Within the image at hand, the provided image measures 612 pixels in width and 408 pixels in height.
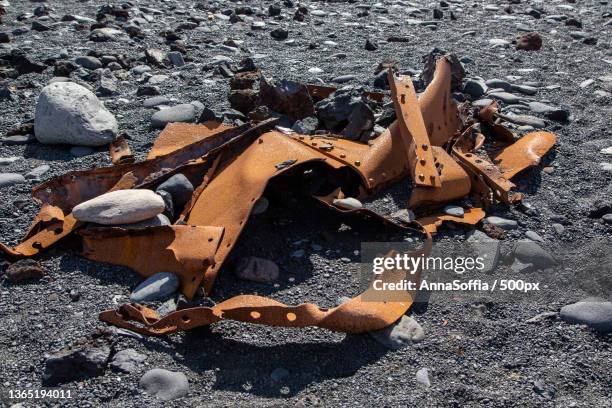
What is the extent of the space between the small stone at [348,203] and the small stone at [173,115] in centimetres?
186

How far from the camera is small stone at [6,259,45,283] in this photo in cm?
371

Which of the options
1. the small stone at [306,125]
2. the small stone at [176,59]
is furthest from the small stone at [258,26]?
the small stone at [306,125]

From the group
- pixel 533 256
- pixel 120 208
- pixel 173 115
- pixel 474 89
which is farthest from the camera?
pixel 474 89

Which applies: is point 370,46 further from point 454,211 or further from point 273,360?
point 273,360

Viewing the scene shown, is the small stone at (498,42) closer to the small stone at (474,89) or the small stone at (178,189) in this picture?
the small stone at (474,89)

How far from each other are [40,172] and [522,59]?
505cm

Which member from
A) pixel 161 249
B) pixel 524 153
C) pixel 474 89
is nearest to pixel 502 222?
pixel 524 153

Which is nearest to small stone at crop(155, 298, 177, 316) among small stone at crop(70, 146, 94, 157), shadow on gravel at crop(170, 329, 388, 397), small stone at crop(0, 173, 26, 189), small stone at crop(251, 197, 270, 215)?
shadow on gravel at crop(170, 329, 388, 397)

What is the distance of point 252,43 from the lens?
823cm

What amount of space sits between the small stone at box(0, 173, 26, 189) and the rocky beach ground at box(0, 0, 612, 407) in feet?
0.05

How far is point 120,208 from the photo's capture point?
387 cm

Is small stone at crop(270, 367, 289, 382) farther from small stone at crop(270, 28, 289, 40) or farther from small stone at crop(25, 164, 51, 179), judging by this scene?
small stone at crop(270, 28, 289, 40)

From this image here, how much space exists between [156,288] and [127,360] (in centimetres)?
51

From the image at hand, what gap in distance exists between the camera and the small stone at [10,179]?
4672 mm
